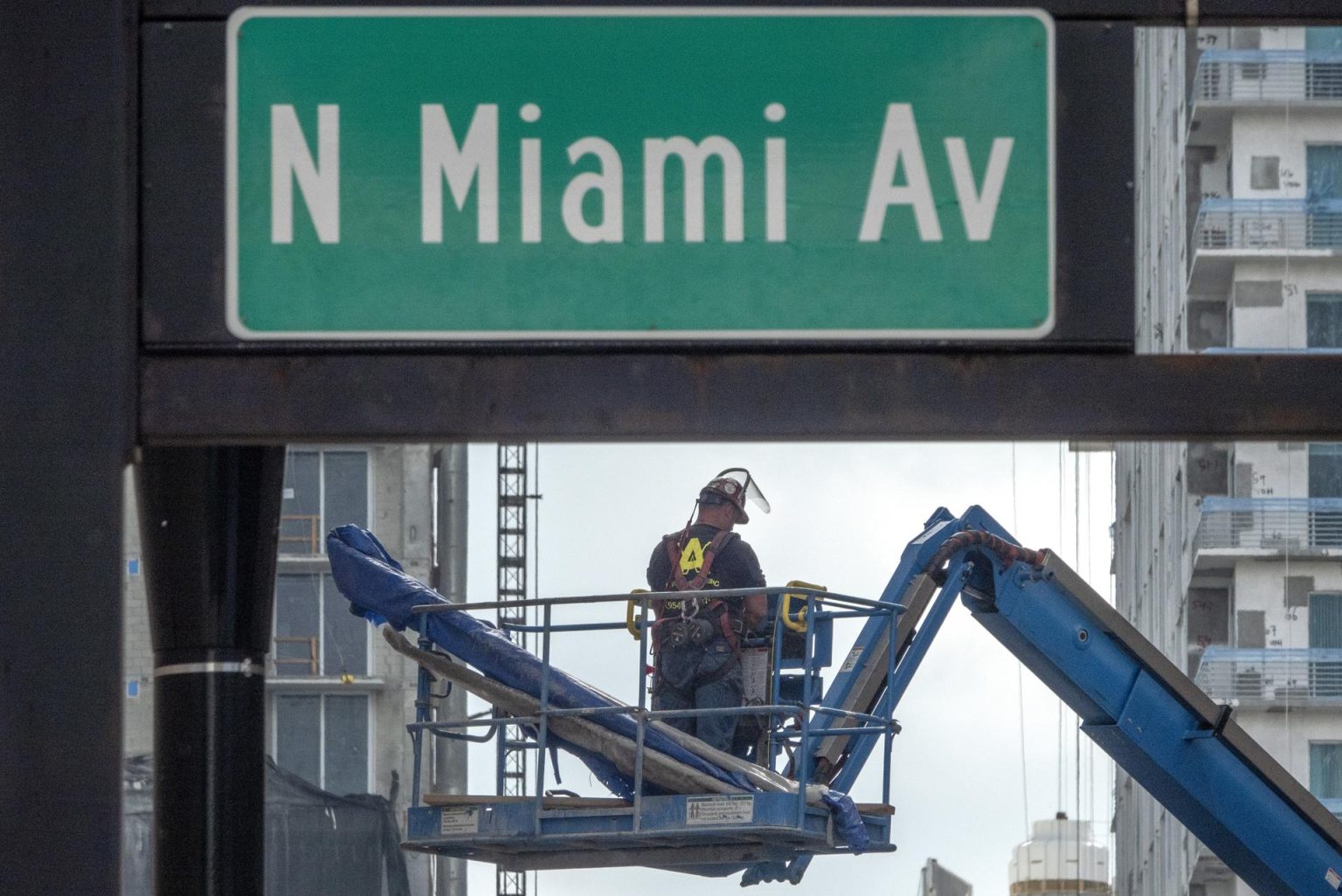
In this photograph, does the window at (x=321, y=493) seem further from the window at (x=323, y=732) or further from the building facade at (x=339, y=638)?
the window at (x=323, y=732)

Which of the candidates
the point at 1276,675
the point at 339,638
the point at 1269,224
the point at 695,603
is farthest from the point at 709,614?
the point at 339,638

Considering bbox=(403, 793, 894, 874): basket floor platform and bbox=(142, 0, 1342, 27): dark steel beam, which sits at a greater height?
bbox=(142, 0, 1342, 27): dark steel beam

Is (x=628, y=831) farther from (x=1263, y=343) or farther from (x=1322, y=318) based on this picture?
(x=1263, y=343)

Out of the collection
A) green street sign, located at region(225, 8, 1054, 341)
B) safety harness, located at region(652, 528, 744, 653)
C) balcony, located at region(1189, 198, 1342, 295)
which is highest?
balcony, located at region(1189, 198, 1342, 295)

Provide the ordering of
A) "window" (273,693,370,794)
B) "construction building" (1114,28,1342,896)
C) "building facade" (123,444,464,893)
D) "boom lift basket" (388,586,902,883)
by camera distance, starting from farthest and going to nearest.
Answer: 1. "window" (273,693,370,794)
2. "building facade" (123,444,464,893)
3. "construction building" (1114,28,1342,896)
4. "boom lift basket" (388,586,902,883)

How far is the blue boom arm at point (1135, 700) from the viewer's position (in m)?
20.0

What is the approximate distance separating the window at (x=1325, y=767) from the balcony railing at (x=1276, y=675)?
43.0 inches

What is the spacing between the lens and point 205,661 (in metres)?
8.79

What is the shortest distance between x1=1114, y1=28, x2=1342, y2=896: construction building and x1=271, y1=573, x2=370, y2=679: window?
2215cm

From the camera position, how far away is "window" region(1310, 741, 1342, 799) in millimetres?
59500

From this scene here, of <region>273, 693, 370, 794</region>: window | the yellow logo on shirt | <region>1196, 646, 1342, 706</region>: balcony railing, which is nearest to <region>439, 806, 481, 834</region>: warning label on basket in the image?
the yellow logo on shirt

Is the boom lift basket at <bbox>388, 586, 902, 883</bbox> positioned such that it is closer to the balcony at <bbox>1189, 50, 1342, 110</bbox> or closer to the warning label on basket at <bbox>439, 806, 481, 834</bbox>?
the warning label on basket at <bbox>439, 806, 481, 834</bbox>

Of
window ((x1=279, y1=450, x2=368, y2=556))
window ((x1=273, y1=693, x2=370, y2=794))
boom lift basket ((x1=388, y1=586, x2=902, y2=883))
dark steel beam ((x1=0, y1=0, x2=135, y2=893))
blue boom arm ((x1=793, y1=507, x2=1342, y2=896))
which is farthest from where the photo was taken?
window ((x1=279, y1=450, x2=368, y2=556))

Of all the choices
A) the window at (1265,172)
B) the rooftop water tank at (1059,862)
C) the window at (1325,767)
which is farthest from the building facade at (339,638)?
the window at (1325,767)
